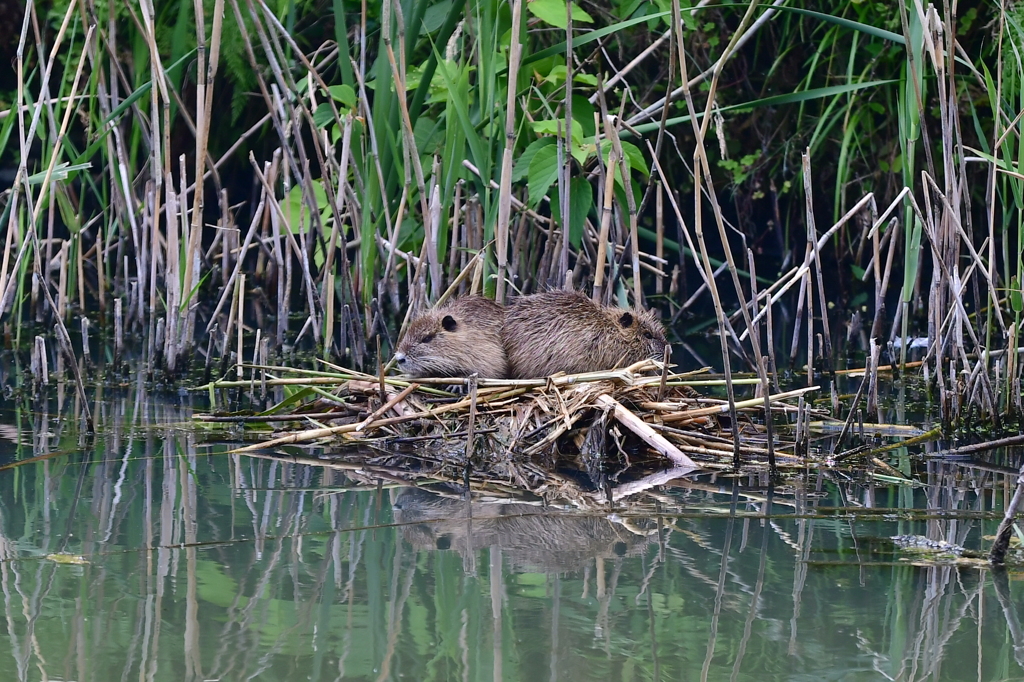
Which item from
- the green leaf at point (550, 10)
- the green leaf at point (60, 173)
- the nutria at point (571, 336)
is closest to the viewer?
the green leaf at point (60, 173)

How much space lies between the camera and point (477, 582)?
2.85m

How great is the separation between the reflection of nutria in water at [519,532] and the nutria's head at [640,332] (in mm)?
1413

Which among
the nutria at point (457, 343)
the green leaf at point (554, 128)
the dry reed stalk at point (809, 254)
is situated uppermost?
the green leaf at point (554, 128)

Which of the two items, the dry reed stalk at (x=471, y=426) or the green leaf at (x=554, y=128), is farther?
the green leaf at (x=554, y=128)

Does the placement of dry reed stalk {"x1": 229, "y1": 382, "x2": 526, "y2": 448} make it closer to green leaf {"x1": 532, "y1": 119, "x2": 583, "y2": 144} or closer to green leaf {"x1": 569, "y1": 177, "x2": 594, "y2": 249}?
green leaf {"x1": 569, "y1": 177, "x2": 594, "y2": 249}

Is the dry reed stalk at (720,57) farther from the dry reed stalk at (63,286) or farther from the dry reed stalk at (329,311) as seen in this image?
the dry reed stalk at (63,286)

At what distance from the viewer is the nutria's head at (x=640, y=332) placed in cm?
472

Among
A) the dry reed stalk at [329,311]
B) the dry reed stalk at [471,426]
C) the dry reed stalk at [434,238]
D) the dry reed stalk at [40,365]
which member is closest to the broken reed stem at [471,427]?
the dry reed stalk at [471,426]

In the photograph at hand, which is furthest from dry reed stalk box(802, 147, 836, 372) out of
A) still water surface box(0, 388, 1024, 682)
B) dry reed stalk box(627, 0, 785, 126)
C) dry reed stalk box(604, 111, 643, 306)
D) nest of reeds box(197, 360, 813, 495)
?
still water surface box(0, 388, 1024, 682)

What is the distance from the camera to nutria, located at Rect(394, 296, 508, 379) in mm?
4582

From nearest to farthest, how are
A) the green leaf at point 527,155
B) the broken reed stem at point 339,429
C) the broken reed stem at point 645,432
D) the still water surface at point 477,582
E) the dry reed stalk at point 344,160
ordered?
the still water surface at point 477,582
the broken reed stem at point 645,432
the broken reed stem at point 339,429
the dry reed stalk at point 344,160
the green leaf at point 527,155

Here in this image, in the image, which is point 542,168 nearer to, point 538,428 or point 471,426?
point 538,428

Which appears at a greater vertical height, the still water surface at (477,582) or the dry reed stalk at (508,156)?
the dry reed stalk at (508,156)

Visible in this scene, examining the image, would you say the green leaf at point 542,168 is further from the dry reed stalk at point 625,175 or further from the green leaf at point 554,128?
the dry reed stalk at point 625,175
